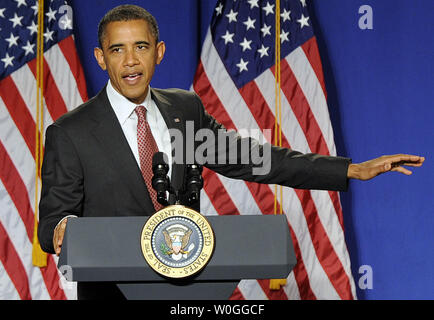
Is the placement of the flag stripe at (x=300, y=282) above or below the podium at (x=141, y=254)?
below

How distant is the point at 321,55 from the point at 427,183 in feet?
3.05

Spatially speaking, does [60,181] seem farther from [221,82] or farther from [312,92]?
[312,92]

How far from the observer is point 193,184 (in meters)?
1.75

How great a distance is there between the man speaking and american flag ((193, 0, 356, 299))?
180 centimetres

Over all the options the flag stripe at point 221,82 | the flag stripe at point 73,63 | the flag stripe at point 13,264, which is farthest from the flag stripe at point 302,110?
the flag stripe at point 13,264

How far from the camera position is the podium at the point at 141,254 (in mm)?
1579

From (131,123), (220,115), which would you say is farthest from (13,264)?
(131,123)

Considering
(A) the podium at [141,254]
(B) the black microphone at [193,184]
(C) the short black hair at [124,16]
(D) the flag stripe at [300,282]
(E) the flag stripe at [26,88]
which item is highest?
(E) the flag stripe at [26,88]

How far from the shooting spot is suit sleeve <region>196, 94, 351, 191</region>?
2107mm

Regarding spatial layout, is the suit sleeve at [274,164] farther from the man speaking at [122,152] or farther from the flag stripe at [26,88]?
the flag stripe at [26,88]

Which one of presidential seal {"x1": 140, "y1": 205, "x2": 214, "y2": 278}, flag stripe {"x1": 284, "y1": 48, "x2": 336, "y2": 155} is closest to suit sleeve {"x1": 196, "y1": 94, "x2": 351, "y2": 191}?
presidential seal {"x1": 140, "y1": 205, "x2": 214, "y2": 278}

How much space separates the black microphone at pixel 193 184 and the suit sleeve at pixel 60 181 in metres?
0.33
